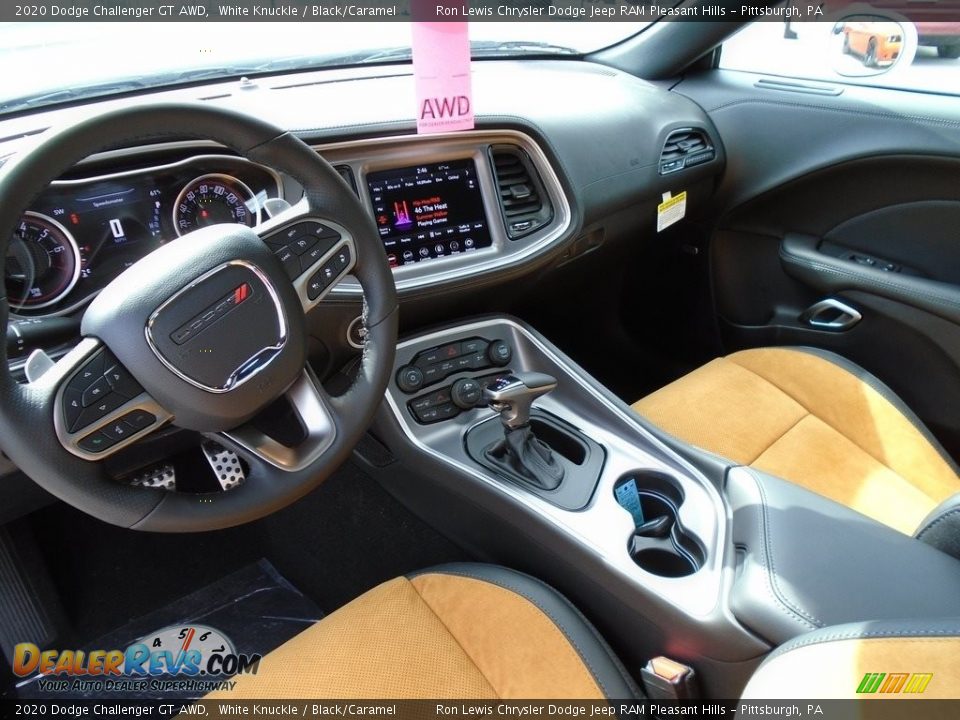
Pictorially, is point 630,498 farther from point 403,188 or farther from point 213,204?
point 213,204

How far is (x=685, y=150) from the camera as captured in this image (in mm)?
1849

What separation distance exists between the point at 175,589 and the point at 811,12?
198cm

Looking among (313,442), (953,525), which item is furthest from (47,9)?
(953,525)

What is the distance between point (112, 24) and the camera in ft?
4.45

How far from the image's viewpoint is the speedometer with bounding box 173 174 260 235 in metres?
1.09

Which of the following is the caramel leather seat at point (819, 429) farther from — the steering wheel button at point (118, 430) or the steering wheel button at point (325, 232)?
the steering wheel button at point (118, 430)

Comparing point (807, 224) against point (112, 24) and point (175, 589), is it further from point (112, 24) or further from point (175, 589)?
point (175, 589)

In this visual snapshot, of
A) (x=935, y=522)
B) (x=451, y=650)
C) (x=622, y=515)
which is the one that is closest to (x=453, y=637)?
(x=451, y=650)

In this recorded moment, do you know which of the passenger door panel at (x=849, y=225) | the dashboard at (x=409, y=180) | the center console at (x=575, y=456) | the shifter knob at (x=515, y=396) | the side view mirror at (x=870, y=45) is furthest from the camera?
the side view mirror at (x=870, y=45)

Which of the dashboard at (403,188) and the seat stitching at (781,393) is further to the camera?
the seat stitching at (781,393)

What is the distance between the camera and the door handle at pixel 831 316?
177 cm

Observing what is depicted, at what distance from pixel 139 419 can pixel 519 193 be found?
919mm

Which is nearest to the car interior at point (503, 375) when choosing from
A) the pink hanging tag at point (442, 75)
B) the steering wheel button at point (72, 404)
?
the steering wheel button at point (72, 404)

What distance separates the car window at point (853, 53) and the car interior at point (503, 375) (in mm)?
15
